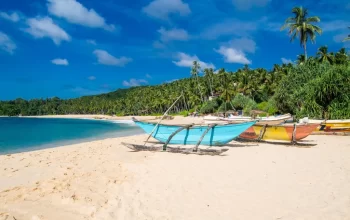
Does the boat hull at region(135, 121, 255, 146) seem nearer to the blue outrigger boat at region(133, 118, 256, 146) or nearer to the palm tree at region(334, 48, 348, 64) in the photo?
the blue outrigger boat at region(133, 118, 256, 146)

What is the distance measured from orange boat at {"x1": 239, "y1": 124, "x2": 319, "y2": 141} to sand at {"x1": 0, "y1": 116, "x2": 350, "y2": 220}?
320cm

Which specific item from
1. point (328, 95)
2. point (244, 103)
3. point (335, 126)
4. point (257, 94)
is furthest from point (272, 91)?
point (335, 126)

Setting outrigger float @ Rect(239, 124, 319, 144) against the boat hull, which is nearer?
the boat hull

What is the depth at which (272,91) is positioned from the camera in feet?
189

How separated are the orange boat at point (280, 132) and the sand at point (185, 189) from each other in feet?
10.5

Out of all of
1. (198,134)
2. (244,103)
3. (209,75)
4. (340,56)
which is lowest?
(198,134)

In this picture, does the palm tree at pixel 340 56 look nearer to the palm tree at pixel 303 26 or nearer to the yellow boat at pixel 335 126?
the palm tree at pixel 303 26

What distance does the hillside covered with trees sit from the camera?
20719 mm

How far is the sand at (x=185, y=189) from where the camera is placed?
16.2 ft

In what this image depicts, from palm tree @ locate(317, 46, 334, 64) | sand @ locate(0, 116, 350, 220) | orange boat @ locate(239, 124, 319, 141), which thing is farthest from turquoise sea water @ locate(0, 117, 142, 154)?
palm tree @ locate(317, 46, 334, 64)

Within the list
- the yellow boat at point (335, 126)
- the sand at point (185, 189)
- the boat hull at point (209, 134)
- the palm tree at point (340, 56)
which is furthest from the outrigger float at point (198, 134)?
the palm tree at point (340, 56)

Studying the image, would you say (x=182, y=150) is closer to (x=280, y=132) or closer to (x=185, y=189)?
(x=185, y=189)

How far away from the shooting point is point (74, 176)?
7.75 meters

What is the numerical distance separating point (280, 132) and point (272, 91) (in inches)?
1836
